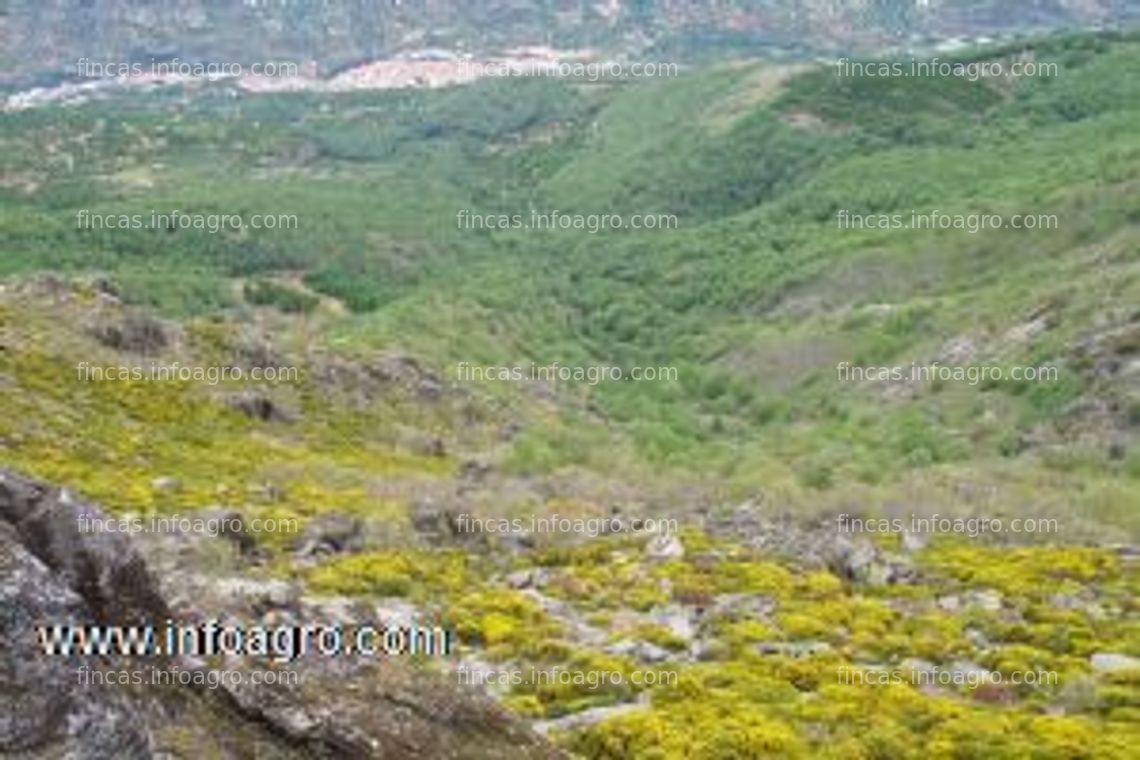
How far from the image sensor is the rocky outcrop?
16062 mm

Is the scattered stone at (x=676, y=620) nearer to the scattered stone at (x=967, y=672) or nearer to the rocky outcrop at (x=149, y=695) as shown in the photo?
the scattered stone at (x=967, y=672)

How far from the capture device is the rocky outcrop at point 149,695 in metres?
16.1

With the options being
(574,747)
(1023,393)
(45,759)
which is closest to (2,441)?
(574,747)

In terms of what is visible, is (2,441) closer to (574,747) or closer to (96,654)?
(574,747)

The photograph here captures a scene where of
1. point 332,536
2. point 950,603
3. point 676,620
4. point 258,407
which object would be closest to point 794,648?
point 676,620

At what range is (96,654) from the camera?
16.8 metres

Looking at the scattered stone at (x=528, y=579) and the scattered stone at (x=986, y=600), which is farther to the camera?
the scattered stone at (x=528, y=579)

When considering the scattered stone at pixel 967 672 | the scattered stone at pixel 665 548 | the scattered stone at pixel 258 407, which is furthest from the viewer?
the scattered stone at pixel 258 407

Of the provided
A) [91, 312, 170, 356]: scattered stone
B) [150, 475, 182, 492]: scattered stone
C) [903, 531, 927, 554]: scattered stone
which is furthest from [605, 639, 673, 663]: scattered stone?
[91, 312, 170, 356]: scattered stone

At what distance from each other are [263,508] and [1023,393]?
94.3 metres

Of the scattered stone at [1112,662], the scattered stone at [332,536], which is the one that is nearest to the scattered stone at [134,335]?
the scattered stone at [332,536]

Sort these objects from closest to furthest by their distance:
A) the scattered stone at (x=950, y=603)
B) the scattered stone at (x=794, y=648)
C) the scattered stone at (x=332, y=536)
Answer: the scattered stone at (x=794, y=648)
the scattered stone at (x=950, y=603)
the scattered stone at (x=332, y=536)

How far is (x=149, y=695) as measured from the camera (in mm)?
17750

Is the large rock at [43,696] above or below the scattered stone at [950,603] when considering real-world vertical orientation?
above
